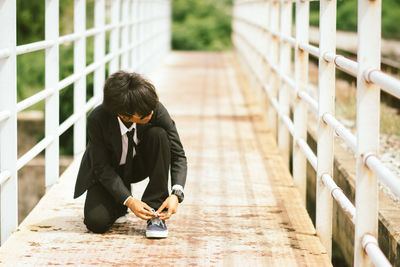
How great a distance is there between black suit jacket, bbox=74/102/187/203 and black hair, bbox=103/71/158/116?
0.28 m

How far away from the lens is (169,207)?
3576 mm

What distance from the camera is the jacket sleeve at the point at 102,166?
11.9ft

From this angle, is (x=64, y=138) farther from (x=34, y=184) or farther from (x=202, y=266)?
(x=202, y=266)

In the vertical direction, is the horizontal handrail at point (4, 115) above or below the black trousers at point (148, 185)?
above

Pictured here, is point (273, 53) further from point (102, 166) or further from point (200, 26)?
point (200, 26)

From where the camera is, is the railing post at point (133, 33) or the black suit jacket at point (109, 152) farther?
the railing post at point (133, 33)

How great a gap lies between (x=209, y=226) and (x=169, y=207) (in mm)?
420

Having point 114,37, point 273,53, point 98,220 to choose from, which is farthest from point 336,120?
point 114,37

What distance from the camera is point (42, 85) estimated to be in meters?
20.0

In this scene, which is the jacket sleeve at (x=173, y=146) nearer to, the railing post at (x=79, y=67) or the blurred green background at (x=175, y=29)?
the railing post at (x=79, y=67)

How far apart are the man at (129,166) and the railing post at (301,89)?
47.5 inches

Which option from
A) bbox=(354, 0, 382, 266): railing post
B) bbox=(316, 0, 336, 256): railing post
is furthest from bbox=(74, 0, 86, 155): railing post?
bbox=(354, 0, 382, 266): railing post

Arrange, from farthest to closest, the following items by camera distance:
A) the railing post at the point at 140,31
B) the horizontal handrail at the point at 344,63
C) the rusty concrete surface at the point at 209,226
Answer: the railing post at the point at 140,31 < the rusty concrete surface at the point at 209,226 < the horizontal handrail at the point at 344,63

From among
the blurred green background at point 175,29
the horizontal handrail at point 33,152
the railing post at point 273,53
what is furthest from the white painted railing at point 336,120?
the blurred green background at point 175,29
